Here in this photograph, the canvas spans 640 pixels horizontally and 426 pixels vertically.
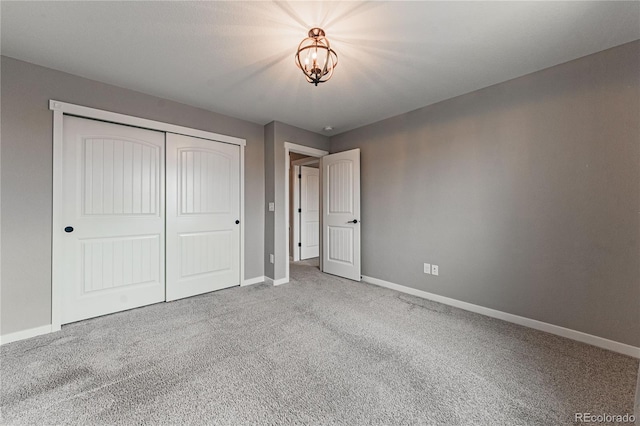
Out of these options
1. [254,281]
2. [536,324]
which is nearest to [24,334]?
[254,281]

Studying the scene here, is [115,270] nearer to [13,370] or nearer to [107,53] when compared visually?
[13,370]

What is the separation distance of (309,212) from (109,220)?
3.54 meters

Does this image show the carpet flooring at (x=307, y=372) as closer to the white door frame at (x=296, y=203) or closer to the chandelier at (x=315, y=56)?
the chandelier at (x=315, y=56)

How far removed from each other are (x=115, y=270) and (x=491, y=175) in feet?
13.1

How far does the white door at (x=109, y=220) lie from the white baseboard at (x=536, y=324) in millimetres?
3088

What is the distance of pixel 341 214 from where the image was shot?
398 cm

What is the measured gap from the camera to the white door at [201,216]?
299 cm

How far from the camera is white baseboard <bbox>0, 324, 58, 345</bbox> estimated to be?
6.75ft

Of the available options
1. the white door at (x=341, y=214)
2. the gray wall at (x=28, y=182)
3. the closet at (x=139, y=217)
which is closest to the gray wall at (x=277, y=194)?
the closet at (x=139, y=217)

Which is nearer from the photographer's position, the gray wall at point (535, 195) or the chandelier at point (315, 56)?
the chandelier at point (315, 56)

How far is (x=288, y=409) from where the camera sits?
1.37 m

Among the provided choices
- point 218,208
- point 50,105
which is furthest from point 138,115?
point 218,208

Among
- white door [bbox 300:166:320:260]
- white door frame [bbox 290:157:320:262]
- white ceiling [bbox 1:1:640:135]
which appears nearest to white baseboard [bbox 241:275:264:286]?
white door frame [bbox 290:157:320:262]

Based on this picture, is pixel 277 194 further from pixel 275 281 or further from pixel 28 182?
pixel 28 182
